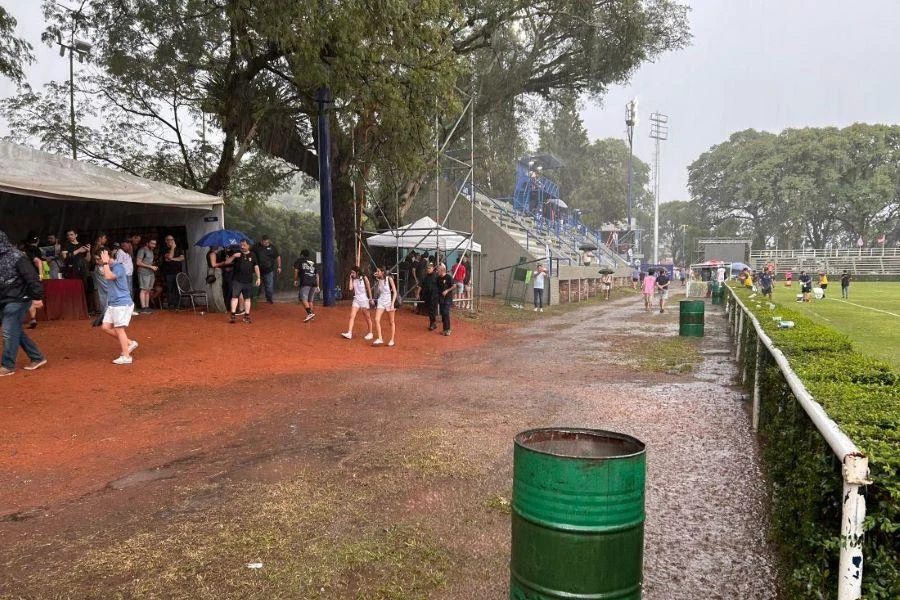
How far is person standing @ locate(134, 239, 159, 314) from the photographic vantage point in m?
12.9

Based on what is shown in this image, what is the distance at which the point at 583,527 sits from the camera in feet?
7.85

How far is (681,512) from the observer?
4.29 m

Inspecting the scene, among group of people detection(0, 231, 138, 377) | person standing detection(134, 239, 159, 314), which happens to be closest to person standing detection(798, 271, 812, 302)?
person standing detection(134, 239, 159, 314)

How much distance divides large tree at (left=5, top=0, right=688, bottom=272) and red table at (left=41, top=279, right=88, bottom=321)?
198 inches

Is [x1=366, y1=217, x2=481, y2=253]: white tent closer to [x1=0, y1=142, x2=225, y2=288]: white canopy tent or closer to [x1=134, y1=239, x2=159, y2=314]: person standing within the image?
[x1=0, y1=142, x2=225, y2=288]: white canopy tent

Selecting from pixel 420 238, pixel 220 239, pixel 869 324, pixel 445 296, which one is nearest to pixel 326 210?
pixel 420 238

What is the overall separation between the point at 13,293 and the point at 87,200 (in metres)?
5.98

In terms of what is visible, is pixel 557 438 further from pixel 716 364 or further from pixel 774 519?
pixel 716 364

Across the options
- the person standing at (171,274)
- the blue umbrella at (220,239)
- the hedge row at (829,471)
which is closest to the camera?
the hedge row at (829,471)

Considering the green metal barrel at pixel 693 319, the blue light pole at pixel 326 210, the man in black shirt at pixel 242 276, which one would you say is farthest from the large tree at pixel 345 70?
the green metal barrel at pixel 693 319

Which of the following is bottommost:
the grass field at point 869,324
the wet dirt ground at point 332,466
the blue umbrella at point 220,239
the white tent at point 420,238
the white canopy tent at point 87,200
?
the wet dirt ground at point 332,466

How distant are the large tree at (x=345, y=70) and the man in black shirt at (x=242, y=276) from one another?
3.63 m

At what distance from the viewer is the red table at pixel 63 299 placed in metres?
11.7

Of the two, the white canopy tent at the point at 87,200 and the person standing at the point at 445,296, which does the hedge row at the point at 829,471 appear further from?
the white canopy tent at the point at 87,200
